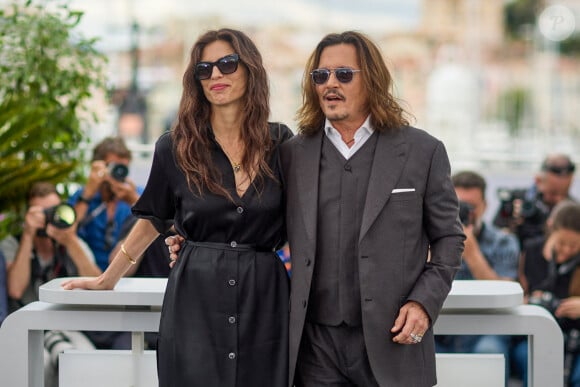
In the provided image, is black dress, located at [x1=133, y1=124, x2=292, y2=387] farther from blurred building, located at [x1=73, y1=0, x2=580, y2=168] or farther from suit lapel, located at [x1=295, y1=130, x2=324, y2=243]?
blurred building, located at [x1=73, y1=0, x2=580, y2=168]

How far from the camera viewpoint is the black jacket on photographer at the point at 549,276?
4660mm

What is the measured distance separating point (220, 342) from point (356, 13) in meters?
33.4

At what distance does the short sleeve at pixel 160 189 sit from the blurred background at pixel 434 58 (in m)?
14.1

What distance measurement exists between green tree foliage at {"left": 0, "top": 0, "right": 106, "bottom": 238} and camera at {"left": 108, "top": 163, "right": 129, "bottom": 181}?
0.21m

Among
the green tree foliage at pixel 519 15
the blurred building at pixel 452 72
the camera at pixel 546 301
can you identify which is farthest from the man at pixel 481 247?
the green tree foliage at pixel 519 15

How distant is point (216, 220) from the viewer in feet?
8.82

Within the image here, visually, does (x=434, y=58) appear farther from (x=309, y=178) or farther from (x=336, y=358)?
(x=336, y=358)

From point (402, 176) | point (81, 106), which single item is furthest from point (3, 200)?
point (402, 176)

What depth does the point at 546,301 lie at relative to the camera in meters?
4.68

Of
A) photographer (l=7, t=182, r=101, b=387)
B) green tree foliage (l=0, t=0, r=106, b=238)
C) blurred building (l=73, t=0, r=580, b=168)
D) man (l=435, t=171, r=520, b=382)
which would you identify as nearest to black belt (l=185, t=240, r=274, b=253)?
photographer (l=7, t=182, r=101, b=387)

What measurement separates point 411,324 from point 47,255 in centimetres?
290

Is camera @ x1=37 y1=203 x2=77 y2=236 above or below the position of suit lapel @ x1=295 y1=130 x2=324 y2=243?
below

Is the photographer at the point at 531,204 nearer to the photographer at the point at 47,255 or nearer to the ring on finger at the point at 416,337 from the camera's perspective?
the photographer at the point at 47,255

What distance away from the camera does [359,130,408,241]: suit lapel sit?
257cm
